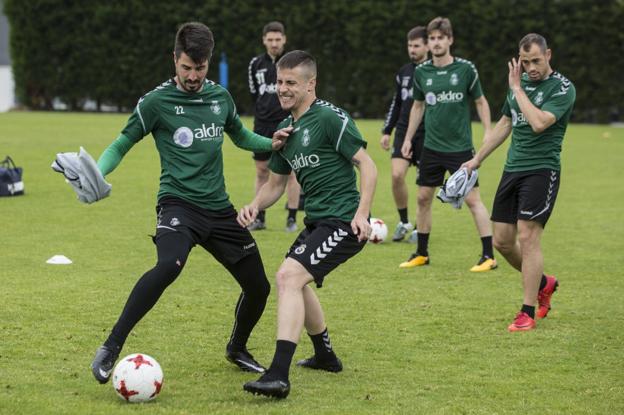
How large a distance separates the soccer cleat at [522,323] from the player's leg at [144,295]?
3.00m

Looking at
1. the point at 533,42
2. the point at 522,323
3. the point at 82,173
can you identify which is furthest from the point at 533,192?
the point at 82,173

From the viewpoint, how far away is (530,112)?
8062mm

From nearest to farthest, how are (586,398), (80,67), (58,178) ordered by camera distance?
(586,398) < (58,178) < (80,67)

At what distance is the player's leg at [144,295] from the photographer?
6.05 meters

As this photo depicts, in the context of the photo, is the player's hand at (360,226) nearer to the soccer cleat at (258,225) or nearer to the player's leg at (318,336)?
the player's leg at (318,336)

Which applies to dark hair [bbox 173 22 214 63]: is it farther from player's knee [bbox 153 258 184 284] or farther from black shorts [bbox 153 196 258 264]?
player's knee [bbox 153 258 184 284]

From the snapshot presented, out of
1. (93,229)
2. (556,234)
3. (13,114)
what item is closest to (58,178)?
(93,229)

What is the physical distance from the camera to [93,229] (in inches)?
522

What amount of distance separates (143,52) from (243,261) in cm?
3107

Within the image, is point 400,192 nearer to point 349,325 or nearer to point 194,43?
point 349,325

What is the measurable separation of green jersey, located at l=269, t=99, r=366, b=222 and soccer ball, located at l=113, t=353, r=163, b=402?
4.68 ft

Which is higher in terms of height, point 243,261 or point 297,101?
point 297,101

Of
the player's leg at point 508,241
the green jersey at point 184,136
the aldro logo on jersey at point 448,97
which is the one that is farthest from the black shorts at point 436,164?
the green jersey at point 184,136

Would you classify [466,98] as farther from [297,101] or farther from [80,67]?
[80,67]
